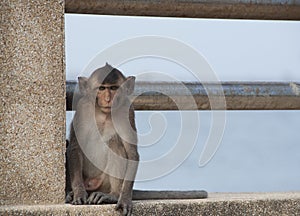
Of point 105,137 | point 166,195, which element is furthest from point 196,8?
point 166,195

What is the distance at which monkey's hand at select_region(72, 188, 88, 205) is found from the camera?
3432mm

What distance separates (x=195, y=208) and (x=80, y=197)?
0.53 metres

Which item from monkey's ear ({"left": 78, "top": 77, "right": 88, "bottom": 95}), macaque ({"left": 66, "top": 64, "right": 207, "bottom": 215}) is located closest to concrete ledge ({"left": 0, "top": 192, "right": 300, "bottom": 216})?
macaque ({"left": 66, "top": 64, "right": 207, "bottom": 215})

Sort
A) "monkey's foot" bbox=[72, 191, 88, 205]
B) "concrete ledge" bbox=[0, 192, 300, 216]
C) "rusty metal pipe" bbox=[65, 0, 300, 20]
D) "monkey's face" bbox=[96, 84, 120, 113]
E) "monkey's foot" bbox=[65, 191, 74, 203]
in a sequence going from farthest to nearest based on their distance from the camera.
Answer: "rusty metal pipe" bbox=[65, 0, 300, 20]
"monkey's face" bbox=[96, 84, 120, 113]
"monkey's foot" bbox=[65, 191, 74, 203]
"monkey's foot" bbox=[72, 191, 88, 205]
"concrete ledge" bbox=[0, 192, 300, 216]

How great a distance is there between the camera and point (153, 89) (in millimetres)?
3922

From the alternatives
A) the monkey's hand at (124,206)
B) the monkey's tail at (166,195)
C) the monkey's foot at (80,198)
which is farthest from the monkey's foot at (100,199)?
the monkey's tail at (166,195)

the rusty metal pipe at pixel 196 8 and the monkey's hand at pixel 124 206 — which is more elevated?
the rusty metal pipe at pixel 196 8

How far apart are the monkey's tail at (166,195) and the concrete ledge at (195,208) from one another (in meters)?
0.25

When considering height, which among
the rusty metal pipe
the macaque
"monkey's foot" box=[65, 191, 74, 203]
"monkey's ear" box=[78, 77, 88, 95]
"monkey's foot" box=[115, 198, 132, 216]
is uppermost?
the rusty metal pipe

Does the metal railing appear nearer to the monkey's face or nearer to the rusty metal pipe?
the monkey's face

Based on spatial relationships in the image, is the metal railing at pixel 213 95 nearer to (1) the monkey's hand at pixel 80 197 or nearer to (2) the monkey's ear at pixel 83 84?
(2) the monkey's ear at pixel 83 84

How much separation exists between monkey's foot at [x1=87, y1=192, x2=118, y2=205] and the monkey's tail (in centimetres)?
27

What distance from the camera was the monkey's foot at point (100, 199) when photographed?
347 cm

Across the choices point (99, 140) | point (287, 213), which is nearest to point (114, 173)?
point (99, 140)
